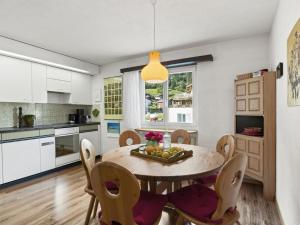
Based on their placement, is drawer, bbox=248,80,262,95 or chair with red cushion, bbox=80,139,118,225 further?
drawer, bbox=248,80,262,95

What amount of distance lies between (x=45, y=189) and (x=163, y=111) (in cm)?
246

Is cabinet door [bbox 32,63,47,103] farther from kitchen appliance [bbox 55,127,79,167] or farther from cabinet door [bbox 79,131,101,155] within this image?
cabinet door [bbox 79,131,101,155]

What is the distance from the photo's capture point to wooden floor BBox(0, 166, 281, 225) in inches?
82.4

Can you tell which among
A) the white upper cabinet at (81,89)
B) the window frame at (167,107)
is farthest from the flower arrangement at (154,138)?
the white upper cabinet at (81,89)

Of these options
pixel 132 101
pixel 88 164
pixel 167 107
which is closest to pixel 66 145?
pixel 132 101

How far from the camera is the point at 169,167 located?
1.58m

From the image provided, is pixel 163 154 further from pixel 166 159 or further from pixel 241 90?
pixel 241 90

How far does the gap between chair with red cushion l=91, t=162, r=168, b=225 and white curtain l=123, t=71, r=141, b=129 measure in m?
2.88

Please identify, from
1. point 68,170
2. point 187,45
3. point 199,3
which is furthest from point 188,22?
point 68,170

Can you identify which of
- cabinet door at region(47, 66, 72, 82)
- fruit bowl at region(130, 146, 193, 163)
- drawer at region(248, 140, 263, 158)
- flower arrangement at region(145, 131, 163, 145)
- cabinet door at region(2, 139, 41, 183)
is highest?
cabinet door at region(47, 66, 72, 82)

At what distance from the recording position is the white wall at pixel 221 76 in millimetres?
3078

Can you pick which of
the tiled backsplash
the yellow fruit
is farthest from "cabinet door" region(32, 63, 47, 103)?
the yellow fruit

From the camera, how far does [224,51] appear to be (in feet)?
10.8

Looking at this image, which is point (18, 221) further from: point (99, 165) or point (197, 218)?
point (197, 218)
